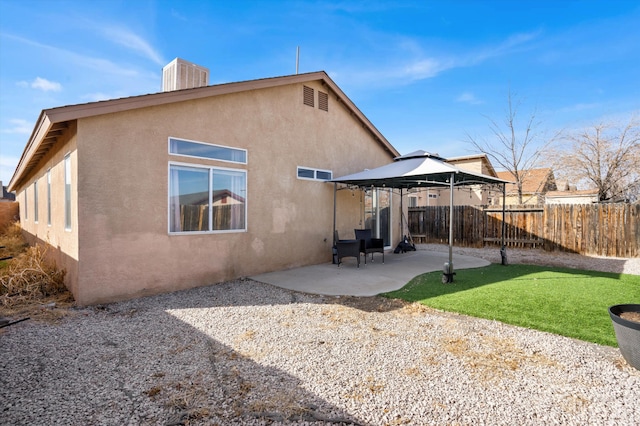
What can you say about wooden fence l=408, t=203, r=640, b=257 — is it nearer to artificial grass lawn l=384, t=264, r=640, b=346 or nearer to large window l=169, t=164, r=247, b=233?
artificial grass lawn l=384, t=264, r=640, b=346

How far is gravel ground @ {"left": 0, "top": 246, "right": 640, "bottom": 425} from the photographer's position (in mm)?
2680

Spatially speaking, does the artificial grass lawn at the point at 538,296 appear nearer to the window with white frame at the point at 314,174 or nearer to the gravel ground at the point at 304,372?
the gravel ground at the point at 304,372

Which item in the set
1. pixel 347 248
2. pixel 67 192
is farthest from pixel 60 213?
pixel 347 248

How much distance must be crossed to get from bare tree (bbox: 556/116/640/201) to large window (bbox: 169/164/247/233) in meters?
21.7

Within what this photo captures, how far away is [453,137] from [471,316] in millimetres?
19742

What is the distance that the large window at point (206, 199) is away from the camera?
680 cm

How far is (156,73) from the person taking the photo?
9.85m

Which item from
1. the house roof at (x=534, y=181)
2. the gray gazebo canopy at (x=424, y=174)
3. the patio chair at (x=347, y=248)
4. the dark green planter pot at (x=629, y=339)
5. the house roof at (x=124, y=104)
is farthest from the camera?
the house roof at (x=534, y=181)

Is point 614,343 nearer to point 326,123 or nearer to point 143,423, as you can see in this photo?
point 143,423

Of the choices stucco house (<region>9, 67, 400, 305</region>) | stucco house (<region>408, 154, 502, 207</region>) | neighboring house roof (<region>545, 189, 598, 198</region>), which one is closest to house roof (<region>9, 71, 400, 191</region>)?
stucco house (<region>9, 67, 400, 305</region>)

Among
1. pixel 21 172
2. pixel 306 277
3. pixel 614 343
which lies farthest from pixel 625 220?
pixel 21 172

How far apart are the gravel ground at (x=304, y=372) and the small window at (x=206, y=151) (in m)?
3.32

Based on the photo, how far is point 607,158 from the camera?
19203 millimetres

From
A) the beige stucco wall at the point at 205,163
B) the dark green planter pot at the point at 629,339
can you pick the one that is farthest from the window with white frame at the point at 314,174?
the dark green planter pot at the point at 629,339
